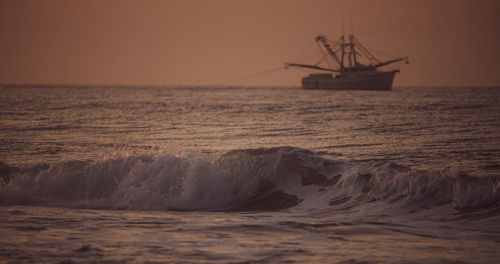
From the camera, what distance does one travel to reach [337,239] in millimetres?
6707

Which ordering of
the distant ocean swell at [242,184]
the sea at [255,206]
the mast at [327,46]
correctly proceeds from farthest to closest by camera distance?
the mast at [327,46], the distant ocean swell at [242,184], the sea at [255,206]

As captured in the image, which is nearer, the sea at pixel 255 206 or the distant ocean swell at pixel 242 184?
the sea at pixel 255 206

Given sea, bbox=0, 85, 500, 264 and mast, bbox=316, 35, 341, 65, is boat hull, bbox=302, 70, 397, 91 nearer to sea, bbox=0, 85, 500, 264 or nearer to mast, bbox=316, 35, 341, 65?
mast, bbox=316, 35, 341, 65

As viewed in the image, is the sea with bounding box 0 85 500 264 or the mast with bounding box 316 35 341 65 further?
the mast with bounding box 316 35 341 65

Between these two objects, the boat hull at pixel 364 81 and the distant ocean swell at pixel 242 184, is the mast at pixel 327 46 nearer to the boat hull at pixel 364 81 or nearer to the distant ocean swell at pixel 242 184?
the boat hull at pixel 364 81

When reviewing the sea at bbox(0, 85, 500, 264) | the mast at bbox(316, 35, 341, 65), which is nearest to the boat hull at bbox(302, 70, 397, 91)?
the mast at bbox(316, 35, 341, 65)

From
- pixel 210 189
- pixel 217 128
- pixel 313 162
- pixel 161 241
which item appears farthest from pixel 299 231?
pixel 217 128

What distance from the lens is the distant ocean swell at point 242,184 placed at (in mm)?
9508

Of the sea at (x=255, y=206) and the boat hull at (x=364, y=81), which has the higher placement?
the boat hull at (x=364, y=81)

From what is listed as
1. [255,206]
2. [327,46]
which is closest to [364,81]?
[327,46]

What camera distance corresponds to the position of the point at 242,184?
1248 cm

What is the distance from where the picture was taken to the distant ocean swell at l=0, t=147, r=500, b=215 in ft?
31.2

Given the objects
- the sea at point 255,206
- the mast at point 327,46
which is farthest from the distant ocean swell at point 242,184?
the mast at point 327,46

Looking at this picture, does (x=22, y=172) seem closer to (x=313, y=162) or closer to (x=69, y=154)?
(x=69, y=154)
